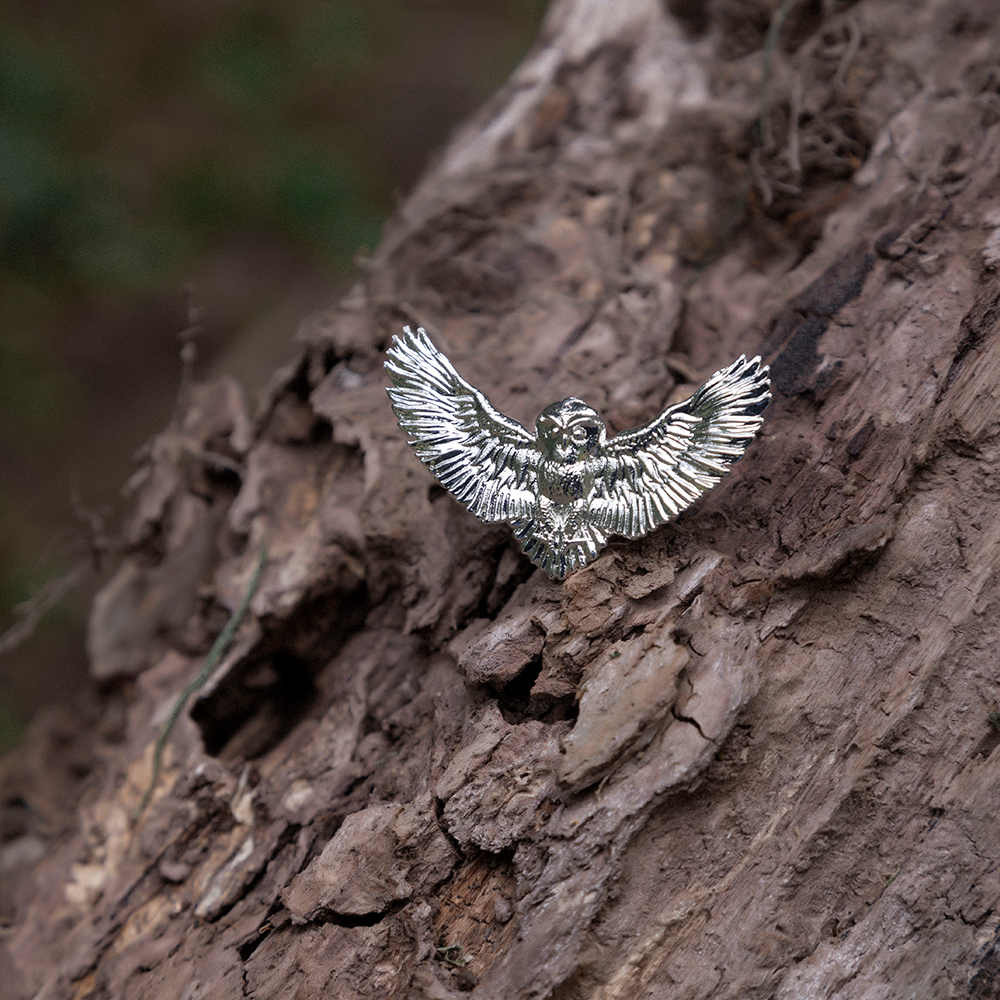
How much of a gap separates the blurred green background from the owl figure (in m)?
2.85

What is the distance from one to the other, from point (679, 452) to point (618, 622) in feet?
1.26

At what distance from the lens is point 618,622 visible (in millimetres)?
1632

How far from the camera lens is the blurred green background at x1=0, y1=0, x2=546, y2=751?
14.2ft

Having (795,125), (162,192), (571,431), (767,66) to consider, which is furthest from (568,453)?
(162,192)

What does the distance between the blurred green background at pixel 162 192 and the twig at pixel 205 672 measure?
90.3 inches

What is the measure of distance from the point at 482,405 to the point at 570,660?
594 mm

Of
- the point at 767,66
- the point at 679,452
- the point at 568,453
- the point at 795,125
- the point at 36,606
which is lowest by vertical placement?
the point at 679,452

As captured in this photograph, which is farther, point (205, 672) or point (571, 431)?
point (205, 672)

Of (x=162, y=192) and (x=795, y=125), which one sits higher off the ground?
(x=162, y=192)

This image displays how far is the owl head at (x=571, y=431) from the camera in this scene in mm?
1688

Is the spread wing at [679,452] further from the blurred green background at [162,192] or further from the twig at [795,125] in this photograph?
the blurred green background at [162,192]

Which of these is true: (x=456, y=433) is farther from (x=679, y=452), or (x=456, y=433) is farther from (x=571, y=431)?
(x=679, y=452)

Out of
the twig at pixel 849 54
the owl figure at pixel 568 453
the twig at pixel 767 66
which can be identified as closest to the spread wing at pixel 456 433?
the owl figure at pixel 568 453

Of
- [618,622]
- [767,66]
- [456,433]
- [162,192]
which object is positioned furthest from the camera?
[162,192]
